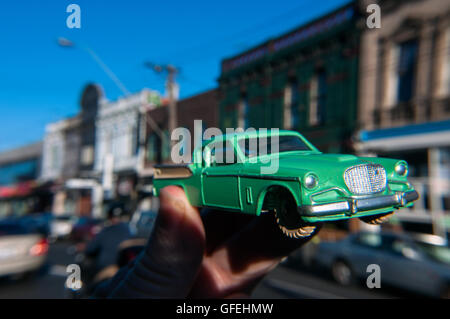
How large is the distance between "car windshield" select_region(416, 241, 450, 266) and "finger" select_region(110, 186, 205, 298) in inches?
291

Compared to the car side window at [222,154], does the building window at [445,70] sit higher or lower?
higher

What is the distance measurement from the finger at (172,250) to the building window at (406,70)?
1393cm

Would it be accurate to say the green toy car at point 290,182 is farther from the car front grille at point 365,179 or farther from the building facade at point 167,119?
the building facade at point 167,119

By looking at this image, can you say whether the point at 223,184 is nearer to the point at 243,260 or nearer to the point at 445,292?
the point at 243,260

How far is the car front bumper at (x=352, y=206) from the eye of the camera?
6.94 ft

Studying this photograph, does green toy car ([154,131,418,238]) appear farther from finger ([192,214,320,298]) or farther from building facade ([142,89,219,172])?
building facade ([142,89,219,172])

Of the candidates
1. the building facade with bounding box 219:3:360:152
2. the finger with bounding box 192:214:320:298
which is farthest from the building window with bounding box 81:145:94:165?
the finger with bounding box 192:214:320:298

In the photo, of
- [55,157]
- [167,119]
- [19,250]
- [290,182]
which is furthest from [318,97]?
[55,157]

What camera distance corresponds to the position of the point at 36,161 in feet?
142

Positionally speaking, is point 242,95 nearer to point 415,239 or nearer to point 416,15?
point 416,15

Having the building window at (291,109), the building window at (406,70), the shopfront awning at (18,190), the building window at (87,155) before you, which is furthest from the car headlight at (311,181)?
the shopfront awning at (18,190)

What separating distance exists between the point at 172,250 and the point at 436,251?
7.91m

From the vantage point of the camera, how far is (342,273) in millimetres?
9625
